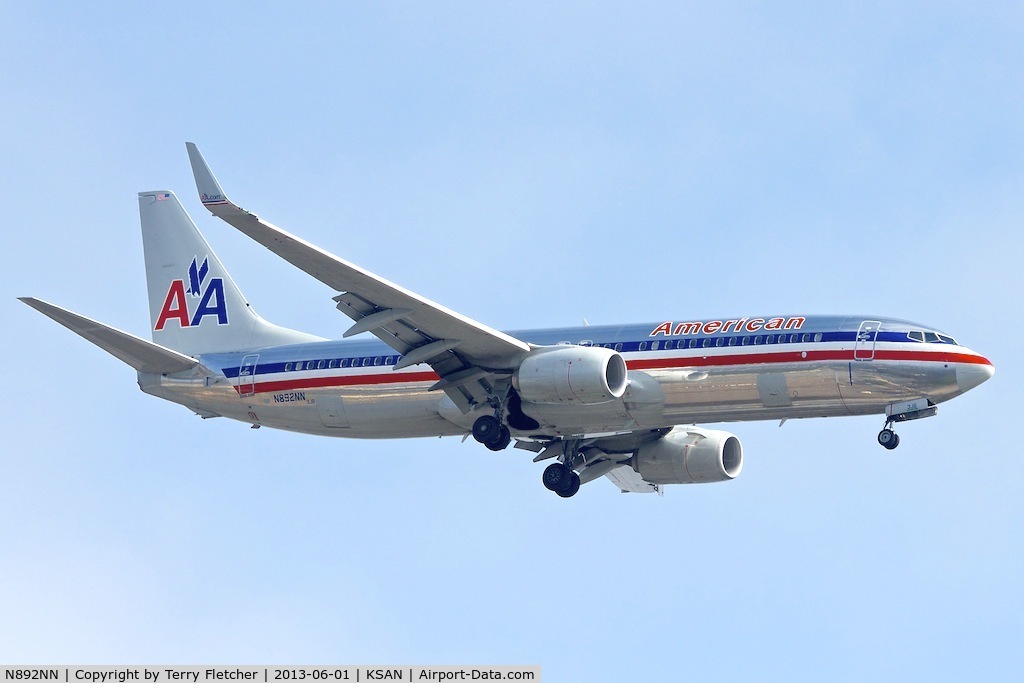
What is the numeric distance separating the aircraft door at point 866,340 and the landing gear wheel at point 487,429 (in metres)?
10.0

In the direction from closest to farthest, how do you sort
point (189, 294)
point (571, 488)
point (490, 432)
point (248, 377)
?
1. point (490, 432)
2. point (248, 377)
3. point (571, 488)
4. point (189, 294)

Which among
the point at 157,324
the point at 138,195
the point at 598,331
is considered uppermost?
the point at 138,195

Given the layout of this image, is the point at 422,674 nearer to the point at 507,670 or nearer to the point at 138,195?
the point at 507,670

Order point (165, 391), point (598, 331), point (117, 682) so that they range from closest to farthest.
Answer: point (117, 682)
point (598, 331)
point (165, 391)

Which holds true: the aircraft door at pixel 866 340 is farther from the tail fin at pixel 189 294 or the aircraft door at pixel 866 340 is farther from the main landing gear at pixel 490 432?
the tail fin at pixel 189 294

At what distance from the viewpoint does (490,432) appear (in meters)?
47.5

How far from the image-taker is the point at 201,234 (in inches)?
2255

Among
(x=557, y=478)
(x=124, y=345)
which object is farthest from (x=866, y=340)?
(x=124, y=345)

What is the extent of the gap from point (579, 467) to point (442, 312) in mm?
9459

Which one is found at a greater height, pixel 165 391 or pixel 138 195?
pixel 138 195

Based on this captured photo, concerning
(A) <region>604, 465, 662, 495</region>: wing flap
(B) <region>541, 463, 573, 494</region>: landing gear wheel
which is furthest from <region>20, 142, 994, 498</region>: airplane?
(A) <region>604, 465, 662, 495</region>: wing flap

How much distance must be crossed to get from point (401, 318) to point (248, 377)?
789 centimetres

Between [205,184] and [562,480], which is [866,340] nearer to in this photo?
[562,480]

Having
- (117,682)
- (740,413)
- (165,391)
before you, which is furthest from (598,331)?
(117,682)
